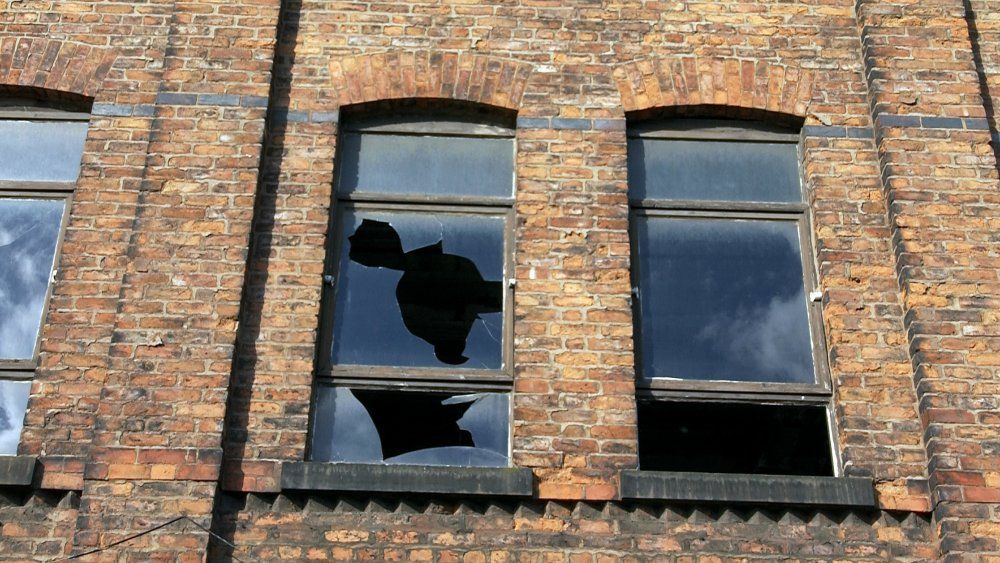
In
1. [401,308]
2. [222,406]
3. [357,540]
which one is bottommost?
[357,540]

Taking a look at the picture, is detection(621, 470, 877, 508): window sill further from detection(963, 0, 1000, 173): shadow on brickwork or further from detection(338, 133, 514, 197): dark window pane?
detection(963, 0, 1000, 173): shadow on brickwork

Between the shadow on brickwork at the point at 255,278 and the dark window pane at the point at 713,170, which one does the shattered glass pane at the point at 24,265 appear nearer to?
the shadow on brickwork at the point at 255,278

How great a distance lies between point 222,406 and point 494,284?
5.72 feet

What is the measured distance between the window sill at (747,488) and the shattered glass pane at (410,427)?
2.58 ft

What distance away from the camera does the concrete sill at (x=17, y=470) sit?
6.12m

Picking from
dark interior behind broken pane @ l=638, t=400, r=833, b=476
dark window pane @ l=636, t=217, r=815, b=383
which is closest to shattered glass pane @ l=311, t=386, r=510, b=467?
dark interior behind broken pane @ l=638, t=400, r=833, b=476

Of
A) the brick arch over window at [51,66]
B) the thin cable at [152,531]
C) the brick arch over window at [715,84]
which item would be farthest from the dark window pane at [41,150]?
the brick arch over window at [715,84]

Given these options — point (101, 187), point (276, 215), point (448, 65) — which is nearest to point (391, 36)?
point (448, 65)

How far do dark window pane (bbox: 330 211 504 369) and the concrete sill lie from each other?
1665mm

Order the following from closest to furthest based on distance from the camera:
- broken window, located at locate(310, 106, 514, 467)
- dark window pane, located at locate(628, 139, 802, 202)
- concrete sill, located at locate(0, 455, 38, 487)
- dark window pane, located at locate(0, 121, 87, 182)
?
concrete sill, located at locate(0, 455, 38, 487), broken window, located at locate(310, 106, 514, 467), dark window pane, located at locate(0, 121, 87, 182), dark window pane, located at locate(628, 139, 802, 202)

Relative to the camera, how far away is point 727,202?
7492mm

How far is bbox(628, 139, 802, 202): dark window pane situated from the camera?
Result: 24.7ft

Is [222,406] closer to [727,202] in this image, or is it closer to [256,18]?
[256,18]

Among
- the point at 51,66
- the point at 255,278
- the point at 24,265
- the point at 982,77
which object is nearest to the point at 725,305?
the point at 982,77
